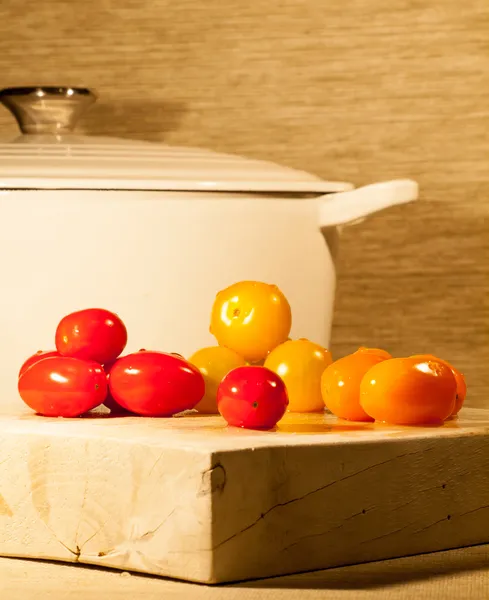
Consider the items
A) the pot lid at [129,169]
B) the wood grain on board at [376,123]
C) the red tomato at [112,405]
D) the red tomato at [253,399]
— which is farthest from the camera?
the wood grain on board at [376,123]

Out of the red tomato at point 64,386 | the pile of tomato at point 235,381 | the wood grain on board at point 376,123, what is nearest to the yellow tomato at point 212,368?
the pile of tomato at point 235,381

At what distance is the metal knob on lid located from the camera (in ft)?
4.59

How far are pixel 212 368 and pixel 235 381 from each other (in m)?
0.14

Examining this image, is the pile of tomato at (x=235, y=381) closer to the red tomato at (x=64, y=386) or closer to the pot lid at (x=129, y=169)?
the red tomato at (x=64, y=386)

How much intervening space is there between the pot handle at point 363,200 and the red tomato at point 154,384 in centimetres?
32

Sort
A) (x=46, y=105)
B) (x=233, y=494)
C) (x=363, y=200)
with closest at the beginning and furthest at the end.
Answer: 1. (x=233, y=494)
2. (x=363, y=200)
3. (x=46, y=105)

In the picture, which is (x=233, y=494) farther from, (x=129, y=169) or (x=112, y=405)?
(x=129, y=169)

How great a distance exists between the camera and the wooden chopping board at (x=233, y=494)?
28.6 inches

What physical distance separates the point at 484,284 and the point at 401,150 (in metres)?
0.23

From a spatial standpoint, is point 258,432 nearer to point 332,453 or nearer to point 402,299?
point 332,453

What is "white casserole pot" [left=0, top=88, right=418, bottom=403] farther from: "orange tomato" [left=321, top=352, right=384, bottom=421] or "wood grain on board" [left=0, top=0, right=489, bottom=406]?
"wood grain on board" [left=0, top=0, right=489, bottom=406]

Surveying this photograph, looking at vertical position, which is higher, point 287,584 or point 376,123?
point 376,123

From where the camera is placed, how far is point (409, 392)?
87 centimetres

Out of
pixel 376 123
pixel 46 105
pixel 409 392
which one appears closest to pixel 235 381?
pixel 409 392
